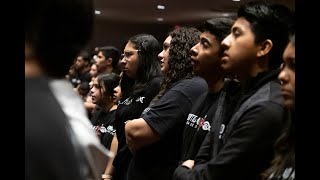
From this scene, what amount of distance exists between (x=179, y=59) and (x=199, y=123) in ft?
1.68

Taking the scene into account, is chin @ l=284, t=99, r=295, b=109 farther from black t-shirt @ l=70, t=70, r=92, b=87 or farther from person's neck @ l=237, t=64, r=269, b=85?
black t-shirt @ l=70, t=70, r=92, b=87

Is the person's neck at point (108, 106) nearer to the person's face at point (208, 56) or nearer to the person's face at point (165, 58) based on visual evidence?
the person's face at point (165, 58)

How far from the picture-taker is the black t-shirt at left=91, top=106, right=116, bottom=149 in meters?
3.34

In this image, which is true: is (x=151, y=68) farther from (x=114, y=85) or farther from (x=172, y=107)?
(x=114, y=85)

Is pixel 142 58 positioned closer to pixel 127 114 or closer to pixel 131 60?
pixel 131 60

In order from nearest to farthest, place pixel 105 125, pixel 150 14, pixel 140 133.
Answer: pixel 140 133 → pixel 105 125 → pixel 150 14

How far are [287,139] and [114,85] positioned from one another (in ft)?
7.81

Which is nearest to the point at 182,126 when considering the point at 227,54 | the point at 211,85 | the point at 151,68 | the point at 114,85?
the point at 211,85

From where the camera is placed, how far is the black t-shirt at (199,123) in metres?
2.15

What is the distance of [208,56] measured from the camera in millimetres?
2240

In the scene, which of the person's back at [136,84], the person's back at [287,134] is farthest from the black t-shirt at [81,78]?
the person's back at [287,134]

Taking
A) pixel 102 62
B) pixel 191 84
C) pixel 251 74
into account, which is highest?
pixel 251 74

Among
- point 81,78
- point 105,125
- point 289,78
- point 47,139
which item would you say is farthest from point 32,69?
point 81,78
